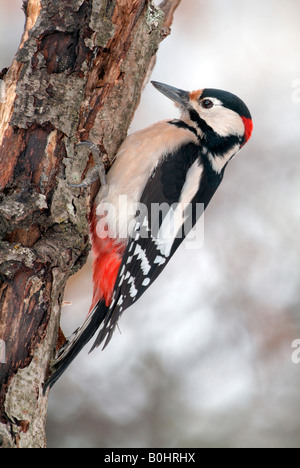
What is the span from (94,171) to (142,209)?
13.4 inches

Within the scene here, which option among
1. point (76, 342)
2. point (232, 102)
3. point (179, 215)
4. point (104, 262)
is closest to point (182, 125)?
point (232, 102)

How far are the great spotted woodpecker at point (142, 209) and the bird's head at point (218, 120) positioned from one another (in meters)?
0.06

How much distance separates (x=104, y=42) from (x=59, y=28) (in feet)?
0.68

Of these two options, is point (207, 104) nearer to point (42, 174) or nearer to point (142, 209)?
point (142, 209)

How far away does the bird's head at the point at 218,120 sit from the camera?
281cm

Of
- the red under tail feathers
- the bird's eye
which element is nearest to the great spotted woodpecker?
the red under tail feathers

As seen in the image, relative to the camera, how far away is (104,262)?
2705 mm

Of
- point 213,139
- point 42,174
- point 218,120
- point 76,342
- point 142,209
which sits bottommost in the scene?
point 76,342

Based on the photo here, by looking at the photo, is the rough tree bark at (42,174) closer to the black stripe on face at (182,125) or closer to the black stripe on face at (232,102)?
the black stripe on face at (182,125)

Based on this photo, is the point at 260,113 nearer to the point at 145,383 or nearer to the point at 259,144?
the point at 259,144

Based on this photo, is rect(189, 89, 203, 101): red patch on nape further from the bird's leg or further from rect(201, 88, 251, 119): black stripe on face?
the bird's leg

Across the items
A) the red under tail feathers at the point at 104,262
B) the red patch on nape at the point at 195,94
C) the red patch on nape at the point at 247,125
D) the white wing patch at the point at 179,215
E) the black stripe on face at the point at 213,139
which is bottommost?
the red under tail feathers at the point at 104,262

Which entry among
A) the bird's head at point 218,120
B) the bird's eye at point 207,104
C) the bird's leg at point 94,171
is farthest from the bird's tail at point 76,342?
the bird's eye at point 207,104

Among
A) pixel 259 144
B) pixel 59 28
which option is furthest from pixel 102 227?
pixel 259 144
